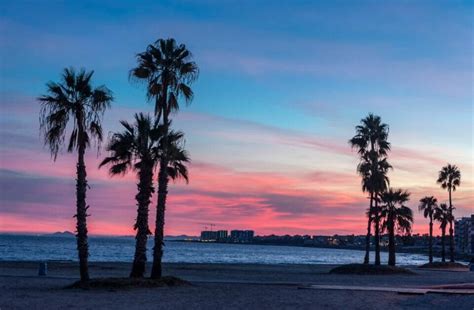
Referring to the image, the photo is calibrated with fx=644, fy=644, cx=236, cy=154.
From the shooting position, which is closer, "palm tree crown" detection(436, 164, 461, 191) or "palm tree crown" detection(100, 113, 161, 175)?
"palm tree crown" detection(100, 113, 161, 175)

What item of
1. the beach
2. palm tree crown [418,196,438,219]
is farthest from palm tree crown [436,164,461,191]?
the beach

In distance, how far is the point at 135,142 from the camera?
33719 millimetres

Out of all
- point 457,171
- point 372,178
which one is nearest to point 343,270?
point 372,178

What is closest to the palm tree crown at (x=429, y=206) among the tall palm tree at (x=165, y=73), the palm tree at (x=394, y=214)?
the palm tree at (x=394, y=214)

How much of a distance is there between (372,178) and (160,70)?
96.8 ft

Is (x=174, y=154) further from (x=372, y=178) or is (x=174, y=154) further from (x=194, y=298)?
(x=372, y=178)

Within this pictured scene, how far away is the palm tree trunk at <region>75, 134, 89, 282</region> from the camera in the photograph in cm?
3177

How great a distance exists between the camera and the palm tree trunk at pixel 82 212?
1251 inches

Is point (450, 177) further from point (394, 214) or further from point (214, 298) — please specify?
point (214, 298)

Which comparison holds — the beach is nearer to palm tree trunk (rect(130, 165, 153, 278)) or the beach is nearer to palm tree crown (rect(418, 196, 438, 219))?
palm tree trunk (rect(130, 165, 153, 278))

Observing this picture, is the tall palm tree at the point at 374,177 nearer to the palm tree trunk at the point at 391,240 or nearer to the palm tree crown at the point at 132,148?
the palm tree trunk at the point at 391,240

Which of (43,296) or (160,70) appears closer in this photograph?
(43,296)

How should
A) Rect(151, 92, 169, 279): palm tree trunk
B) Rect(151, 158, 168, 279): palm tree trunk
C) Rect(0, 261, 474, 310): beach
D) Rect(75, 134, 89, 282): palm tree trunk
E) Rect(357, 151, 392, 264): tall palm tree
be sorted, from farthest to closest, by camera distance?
1. Rect(357, 151, 392, 264): tall palm tree
2. Rect(151, 158, 168, 279): palm tree trunk
3. Rect(151, 92, 169, 279): palm tree trunk
4. Rect(75, 134, 89, 282): palm tree trunk
5. Rect(0, 261, 474, 310): beach

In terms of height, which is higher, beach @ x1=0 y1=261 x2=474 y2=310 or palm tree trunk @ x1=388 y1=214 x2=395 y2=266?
palm tree trunk @ x1=388 y1=214 x2=395 y2=266
